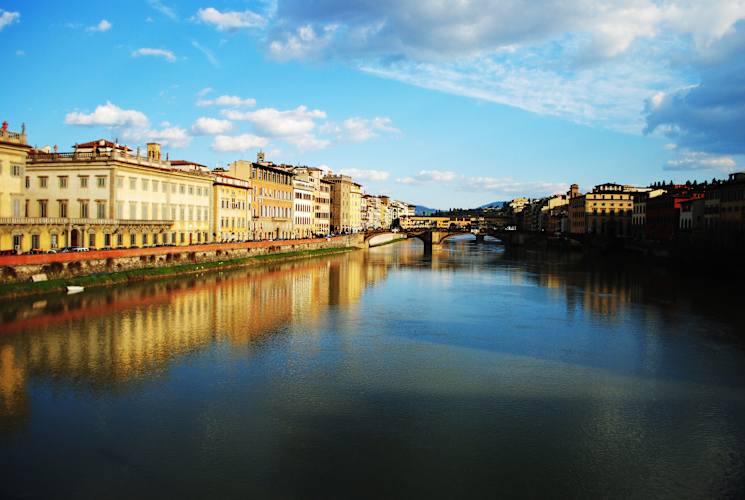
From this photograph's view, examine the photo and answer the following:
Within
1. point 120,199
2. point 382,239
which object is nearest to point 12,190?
point 120,199

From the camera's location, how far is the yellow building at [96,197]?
43.5 metres

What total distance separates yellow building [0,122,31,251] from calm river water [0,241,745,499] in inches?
268

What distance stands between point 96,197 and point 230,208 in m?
20.0

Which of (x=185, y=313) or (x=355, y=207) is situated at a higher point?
(x=355, y=207)

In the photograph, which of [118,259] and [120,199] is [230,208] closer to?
[120,199]

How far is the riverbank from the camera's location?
108 feet

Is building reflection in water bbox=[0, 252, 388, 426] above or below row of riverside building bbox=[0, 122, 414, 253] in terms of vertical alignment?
below

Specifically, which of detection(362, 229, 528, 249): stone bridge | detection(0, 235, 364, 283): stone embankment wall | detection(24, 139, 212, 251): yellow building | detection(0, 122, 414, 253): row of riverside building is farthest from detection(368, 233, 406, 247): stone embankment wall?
detection(24, 139, 212, 251): yellow building

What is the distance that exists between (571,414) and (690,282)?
131 feet

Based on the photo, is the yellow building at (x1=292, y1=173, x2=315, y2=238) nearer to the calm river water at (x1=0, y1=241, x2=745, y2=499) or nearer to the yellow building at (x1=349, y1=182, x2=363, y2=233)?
the yellow building at (x1=349, y1=182, x2=363, y2=233)

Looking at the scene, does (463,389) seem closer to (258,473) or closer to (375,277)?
(258,473)

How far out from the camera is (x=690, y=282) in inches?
1969

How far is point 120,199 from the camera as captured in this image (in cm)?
4653

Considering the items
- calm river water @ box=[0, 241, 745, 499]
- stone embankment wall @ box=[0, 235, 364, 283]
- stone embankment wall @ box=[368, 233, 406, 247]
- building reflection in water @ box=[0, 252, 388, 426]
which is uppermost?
stone embankment wall @ box=[368, 233, 406, 247]
